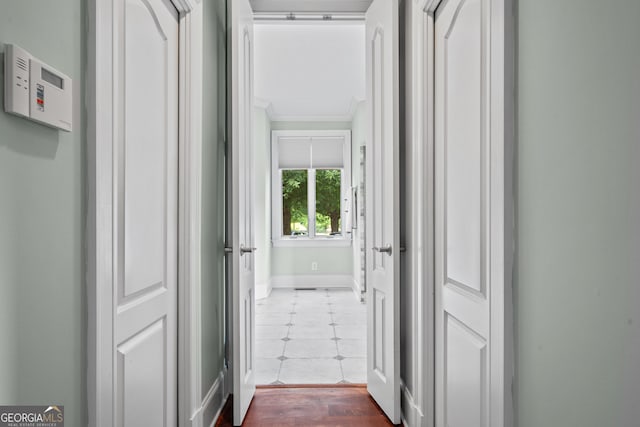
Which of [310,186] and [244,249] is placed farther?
[310,186]

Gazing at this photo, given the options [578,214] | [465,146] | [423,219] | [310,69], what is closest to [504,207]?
[578,214]

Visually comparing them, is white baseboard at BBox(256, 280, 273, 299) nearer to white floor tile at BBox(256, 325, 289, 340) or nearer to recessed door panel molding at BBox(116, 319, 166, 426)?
white floor tile at BBox(256, 325, 289, 340)

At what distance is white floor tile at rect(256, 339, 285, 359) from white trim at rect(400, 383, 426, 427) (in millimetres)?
1390

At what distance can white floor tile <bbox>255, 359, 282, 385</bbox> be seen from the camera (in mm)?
2803

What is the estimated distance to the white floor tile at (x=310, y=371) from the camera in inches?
109

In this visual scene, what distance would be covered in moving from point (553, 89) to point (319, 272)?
5.89 m

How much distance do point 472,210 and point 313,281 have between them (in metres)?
5.32

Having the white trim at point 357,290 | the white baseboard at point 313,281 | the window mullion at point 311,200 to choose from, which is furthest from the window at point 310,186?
the white trim at point 357,290

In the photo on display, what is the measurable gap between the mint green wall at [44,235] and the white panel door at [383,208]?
1534mm

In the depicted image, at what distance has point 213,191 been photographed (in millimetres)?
2264

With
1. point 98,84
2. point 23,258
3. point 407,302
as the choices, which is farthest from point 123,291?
point 407,302

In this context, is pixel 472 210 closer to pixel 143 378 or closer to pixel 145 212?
pixel 145 212

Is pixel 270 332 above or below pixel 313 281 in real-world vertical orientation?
below

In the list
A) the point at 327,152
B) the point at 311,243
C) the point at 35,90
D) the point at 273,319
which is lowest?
the point at 273,319
